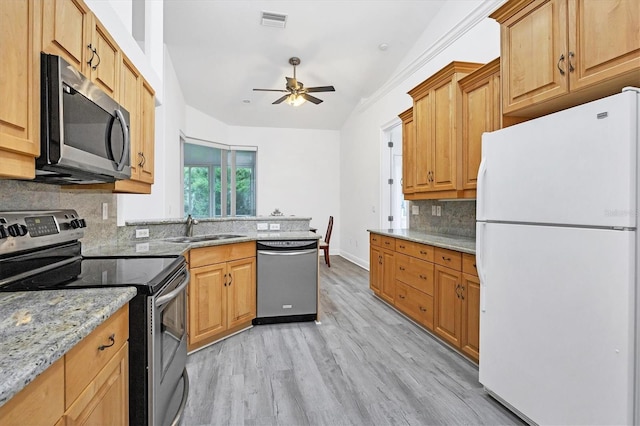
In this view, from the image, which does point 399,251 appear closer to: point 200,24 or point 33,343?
point 33,343

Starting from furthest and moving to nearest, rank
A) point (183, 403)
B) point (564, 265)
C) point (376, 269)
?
1. point (376, 269)
2. point (183, 403)
3. point (564, 265)

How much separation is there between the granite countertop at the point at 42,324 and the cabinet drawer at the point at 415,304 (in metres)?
2.52

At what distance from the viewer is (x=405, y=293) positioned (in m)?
3.46

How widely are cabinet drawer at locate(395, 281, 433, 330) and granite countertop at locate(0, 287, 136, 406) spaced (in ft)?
8.25

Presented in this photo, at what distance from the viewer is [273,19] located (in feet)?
14.1

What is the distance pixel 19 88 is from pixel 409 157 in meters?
3.47

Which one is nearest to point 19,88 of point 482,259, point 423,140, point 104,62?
point 104,62

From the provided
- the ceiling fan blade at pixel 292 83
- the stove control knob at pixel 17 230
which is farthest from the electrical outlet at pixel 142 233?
the ceiling fan blade at pixel 292 83

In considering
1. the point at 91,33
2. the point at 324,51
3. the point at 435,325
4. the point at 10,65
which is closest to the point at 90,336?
the point at 10,65

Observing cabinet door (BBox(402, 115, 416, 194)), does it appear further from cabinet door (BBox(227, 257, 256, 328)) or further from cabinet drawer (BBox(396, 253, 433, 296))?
cabinet door (BBox(227, 257, 256, 328))

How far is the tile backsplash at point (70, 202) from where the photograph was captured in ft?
4.94

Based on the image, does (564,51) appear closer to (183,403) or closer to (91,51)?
(91,51)

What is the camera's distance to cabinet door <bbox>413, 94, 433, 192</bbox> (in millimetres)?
3432

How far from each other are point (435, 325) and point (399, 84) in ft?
12.1
